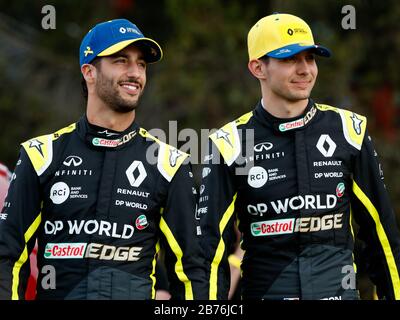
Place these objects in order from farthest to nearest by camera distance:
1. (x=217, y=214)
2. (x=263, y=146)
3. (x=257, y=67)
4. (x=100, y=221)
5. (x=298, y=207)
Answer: (x=257, y=67) → (x=263, y=146) → (x=217, y=214) → (x=298, y=207) → (x=100, y=221)

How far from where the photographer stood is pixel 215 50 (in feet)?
56.6

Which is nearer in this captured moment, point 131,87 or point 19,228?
→ point 19,228

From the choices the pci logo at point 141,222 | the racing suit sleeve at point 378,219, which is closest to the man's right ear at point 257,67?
the racing suit sleeve at point 378,219

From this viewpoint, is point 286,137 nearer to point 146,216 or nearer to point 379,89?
point 146,216

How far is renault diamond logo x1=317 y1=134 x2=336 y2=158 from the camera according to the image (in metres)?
6.12

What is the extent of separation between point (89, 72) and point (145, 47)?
381mm

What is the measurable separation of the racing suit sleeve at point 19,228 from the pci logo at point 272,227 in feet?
4.14

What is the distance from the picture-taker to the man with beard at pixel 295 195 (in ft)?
19.5

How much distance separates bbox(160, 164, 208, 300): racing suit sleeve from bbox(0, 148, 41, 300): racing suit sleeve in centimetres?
73

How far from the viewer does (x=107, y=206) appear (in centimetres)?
575

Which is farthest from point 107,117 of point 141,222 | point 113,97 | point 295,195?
point 295,195

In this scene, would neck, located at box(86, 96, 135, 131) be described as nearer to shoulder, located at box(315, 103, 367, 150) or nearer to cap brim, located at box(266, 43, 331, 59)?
cap brim, located at box(266, 43, 331, 59)

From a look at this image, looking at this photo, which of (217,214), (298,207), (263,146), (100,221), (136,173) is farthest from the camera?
(263,146)

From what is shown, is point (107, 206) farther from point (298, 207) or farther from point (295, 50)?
point (295, 50)
